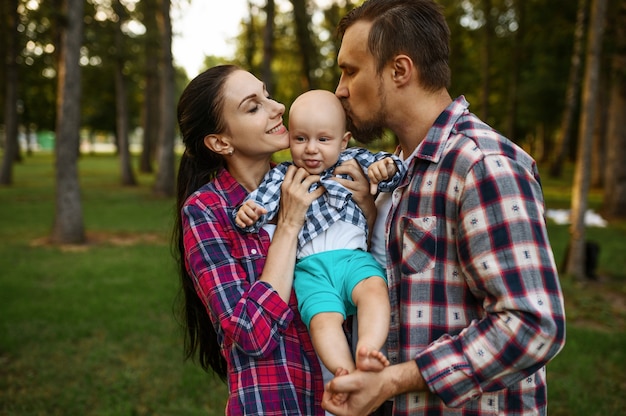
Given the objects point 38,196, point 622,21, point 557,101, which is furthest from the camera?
point 557,101

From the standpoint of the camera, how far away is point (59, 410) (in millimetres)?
4684

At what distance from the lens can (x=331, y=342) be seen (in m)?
1.91

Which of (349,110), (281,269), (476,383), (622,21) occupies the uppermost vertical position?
(622,21)

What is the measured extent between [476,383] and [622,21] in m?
11.4

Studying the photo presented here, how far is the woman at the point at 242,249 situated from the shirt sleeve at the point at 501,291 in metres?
0.62

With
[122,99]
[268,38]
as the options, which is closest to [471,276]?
[268,38]

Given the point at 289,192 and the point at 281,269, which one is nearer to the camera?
the point at 281,269

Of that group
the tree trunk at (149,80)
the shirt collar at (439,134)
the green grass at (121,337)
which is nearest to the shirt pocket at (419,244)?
the shirt collar at (439,134)

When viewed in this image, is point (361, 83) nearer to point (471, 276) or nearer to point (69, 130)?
point (471, 276)

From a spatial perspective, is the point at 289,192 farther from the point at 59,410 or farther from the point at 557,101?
the point at 557,101

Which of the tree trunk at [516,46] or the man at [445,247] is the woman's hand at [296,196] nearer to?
the man at [445,247]

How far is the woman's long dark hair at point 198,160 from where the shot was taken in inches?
95.6

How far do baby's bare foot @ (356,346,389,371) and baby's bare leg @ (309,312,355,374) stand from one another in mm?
105

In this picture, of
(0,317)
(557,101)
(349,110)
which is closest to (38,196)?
(0,317)
